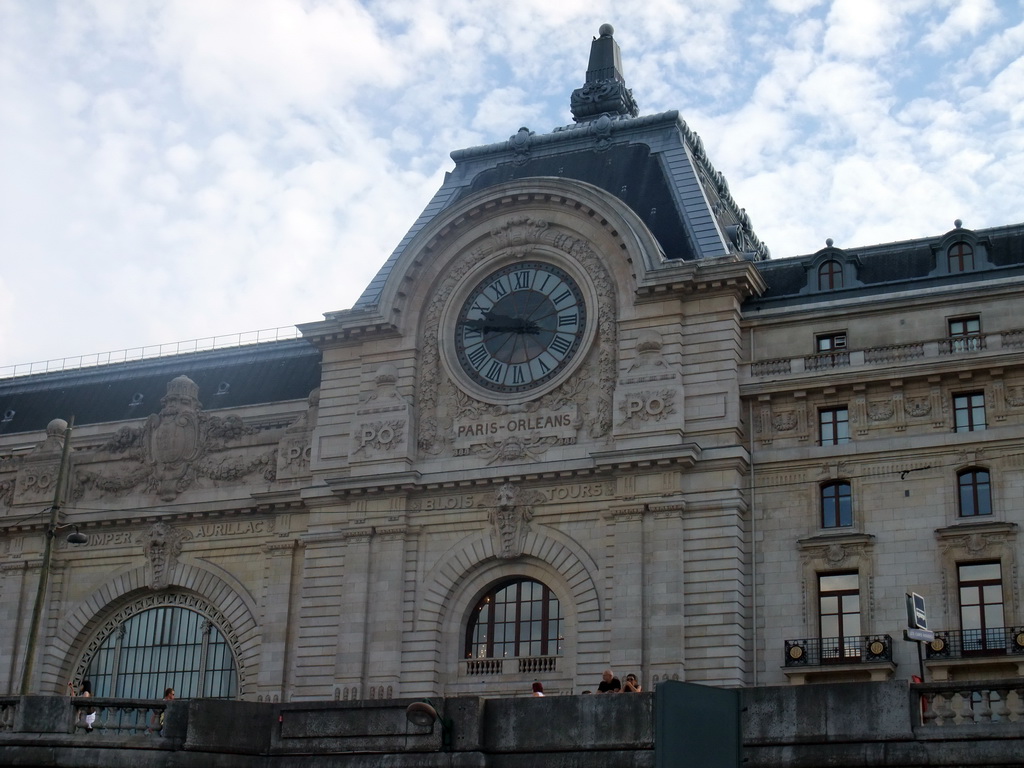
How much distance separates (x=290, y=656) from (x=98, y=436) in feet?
42.0

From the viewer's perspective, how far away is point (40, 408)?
62.7m

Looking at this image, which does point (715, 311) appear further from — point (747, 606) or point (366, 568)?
point (366, 568)

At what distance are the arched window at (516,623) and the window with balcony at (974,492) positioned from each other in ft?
38.2

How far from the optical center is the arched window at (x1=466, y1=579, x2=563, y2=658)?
149ft

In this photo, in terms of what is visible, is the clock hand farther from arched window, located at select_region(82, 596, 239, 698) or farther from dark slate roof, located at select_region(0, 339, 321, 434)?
arched window, located at select_region(82, 596, 239, 698)

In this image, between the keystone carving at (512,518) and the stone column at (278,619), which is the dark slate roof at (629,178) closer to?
the keystone carving at (512,518)

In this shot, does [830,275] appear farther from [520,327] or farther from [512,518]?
[512,518]

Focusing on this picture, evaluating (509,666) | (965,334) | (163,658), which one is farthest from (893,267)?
(163,658)

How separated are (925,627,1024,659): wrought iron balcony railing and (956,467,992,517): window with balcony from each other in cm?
331

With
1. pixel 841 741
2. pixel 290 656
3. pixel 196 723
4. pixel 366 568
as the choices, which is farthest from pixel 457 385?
Answer: pixel 841 741

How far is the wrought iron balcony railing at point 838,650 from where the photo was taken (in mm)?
41219

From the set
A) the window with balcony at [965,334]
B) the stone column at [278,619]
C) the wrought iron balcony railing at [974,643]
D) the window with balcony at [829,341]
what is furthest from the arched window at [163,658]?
the window with balcony at [965,334]

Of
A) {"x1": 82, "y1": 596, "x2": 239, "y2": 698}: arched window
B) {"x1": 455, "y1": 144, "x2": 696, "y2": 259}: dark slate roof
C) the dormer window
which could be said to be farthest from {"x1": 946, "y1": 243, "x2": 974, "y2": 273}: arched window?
{"x1": 82, "y1": 596, "x2": 239, "y2": 698}: arched window

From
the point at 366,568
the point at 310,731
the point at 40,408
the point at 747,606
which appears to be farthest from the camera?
the point at 40,408
